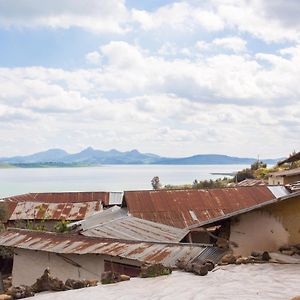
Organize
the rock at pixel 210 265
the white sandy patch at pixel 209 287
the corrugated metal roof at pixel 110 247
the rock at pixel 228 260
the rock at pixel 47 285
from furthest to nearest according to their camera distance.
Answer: the corrugated metal roof at pixel 110 247, the rock at pixel 228 260, the rock at pixel 210 265, the rock at pixel 47 285, the white sandy patch at pixel 209 287

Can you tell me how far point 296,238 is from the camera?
10.1m

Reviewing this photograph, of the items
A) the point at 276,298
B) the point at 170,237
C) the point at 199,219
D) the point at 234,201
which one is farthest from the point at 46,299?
the point at 234,201

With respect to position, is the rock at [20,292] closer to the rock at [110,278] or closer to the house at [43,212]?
the rock at [110,278]

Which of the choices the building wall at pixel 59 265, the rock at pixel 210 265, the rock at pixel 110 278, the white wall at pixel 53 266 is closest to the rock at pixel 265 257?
the rock at pixel 210 265

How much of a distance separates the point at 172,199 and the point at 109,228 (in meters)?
7.06

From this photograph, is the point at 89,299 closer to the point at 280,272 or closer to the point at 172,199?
the point at 280,272

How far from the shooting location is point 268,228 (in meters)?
10.3

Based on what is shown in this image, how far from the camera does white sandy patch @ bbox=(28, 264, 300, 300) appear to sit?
6.43m

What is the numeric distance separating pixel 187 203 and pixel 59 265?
9.78 meters

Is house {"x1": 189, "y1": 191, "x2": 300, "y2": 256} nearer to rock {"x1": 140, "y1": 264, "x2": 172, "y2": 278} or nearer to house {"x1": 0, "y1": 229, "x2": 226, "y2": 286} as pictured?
house {"x1": 0, "y1": 229, "x2": 226, "y2": 286}

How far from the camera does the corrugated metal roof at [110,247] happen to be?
32.9 ft

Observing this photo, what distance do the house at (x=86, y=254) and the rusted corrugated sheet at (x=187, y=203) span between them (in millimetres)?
6539

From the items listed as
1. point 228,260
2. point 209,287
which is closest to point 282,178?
point 228,260

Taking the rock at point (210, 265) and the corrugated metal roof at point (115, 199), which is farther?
the corrugated metal roof at point (115, 199)
